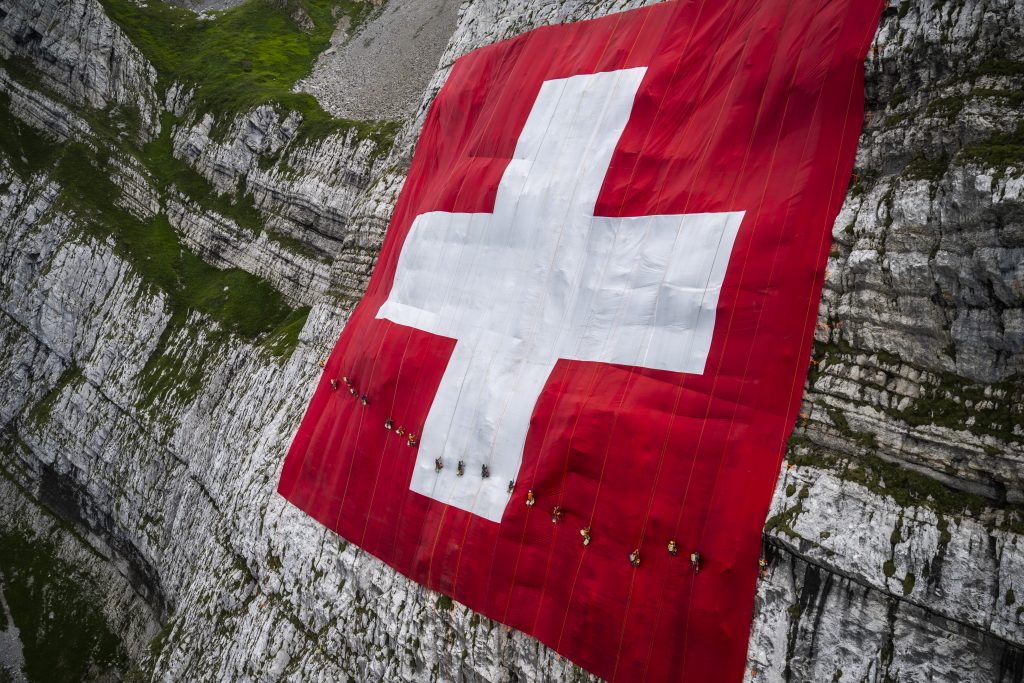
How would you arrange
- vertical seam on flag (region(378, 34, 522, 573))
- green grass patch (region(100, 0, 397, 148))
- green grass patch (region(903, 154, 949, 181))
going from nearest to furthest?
green grass patch (region(903, 154, 949, 181))
vertical seam on flag (region(378, 34, 522, 573))
green grass patch (region(100, 0, 397, 148))

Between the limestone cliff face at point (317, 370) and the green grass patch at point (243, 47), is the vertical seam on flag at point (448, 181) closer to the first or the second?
the limestone cliff face at point (317, 370)

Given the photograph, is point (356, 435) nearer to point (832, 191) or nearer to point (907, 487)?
point (832, 191)

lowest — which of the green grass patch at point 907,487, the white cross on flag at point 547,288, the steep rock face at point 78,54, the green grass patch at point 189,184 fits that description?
the green grass patch at point 907,487

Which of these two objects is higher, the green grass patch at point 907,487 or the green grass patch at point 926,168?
the green grass patch at point 926,168

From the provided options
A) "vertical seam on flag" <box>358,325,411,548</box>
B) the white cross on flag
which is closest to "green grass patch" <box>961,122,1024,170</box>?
the white cross on flag

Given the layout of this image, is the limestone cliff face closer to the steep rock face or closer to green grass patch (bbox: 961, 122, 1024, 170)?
green grass patch (bbox: 961, 122, 1024, 170)

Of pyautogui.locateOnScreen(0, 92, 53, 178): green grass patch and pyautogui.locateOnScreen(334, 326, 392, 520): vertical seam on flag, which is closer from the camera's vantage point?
pyautogui.locateOnScreen(334, 326, 392, 520): vertical seam on flag

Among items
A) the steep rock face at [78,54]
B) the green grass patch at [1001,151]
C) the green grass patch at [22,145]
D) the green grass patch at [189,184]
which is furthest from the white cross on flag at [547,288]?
the green grass patch at [22,145]
